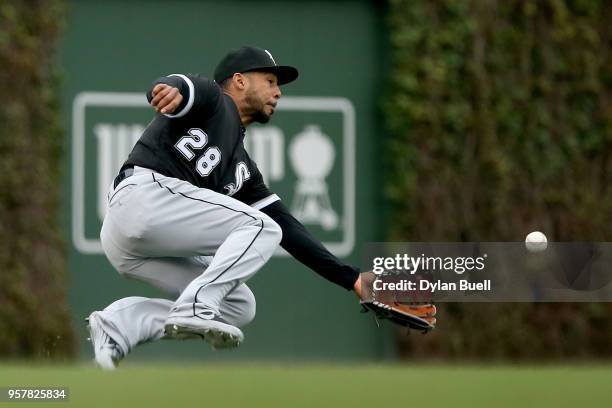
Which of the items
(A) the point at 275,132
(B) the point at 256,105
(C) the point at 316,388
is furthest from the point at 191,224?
(A) the point at 275,132

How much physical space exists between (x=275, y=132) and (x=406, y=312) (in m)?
5.26

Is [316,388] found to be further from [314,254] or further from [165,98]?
[165,98]

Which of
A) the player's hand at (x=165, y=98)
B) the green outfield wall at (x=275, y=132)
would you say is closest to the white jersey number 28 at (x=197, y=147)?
the player's hand at (x=165, y=98)

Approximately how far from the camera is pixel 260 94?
778cm

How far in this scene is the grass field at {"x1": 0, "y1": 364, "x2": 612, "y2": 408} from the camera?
6.62m

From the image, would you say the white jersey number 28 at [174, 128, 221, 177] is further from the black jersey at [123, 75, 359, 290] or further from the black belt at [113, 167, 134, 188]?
the black belt at [113, 167, 134, 188]

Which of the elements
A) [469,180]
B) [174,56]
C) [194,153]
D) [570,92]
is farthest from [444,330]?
[194,153]

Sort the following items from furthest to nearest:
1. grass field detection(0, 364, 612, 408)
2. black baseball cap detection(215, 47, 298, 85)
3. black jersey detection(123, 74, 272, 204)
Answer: black baseball cap detection(215, 47, 298, 85), black jersey detection(123, 74, 272, 204), grass field detection(0, 364, 612, 408)

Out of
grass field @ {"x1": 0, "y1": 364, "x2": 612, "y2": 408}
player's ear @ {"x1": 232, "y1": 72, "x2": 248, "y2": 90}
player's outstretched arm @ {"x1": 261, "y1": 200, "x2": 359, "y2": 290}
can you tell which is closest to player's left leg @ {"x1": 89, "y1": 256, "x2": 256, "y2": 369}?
grass field @ {"x1": 0, "y1": 364, "x2": 612, "y2": 408}

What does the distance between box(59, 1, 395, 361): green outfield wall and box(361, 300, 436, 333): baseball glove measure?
4.69 meters

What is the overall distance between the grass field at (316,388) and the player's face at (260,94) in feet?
4.66

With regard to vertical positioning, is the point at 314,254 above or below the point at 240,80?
below

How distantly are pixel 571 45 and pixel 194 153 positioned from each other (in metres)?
6.66

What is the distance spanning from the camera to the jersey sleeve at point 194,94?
691 centimetres
